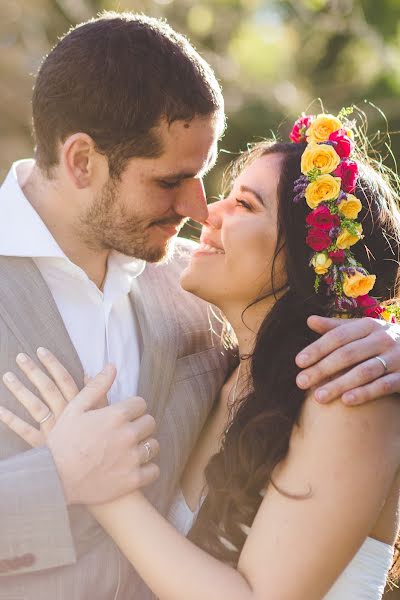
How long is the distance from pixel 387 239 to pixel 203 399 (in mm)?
833

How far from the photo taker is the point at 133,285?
3168 mm

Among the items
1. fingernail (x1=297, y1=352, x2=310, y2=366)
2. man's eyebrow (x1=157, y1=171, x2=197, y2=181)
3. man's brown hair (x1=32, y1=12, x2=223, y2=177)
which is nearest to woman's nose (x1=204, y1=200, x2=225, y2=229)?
man's eyebrow (x1=157, y1=171, x2=197, y2=181)

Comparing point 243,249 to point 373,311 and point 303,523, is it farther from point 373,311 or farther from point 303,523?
point 303,523

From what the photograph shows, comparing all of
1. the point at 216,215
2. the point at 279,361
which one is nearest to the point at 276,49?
the point at 216,215

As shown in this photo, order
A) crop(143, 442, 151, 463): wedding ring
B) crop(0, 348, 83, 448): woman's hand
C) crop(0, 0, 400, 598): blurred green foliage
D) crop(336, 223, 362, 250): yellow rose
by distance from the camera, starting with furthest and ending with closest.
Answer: crop(0, 0, 400, 598): blurred green foliage
crop(336, 223, 362, 250): yellow rose
crop(143, 442, 151, 463): wedding ring
crop(0, 348, 83, 448): woman's hand

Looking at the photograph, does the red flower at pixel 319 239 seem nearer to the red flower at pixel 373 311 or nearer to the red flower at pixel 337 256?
the red flower at pixel 337 256

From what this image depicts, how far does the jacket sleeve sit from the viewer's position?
2408 mm

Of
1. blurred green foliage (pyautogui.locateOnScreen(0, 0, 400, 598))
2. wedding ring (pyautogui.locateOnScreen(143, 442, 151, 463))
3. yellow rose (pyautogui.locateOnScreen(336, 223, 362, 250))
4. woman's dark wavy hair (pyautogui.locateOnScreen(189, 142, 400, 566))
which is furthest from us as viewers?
blurred green foliage (pyautogui.locateOnScreen(0, 0, 400, 598))

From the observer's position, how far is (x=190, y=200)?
3.19 meters

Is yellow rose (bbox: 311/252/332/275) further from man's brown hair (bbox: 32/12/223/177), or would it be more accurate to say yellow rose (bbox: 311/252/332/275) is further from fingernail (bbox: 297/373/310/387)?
man's brown hair (bbox: 32/12/223/177)

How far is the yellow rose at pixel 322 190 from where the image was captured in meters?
2.85

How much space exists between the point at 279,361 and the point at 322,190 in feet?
1.89

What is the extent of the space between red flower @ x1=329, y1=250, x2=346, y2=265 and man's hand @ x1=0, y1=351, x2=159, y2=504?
2.59 ft

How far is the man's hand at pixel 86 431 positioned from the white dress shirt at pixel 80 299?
23 centimetres
